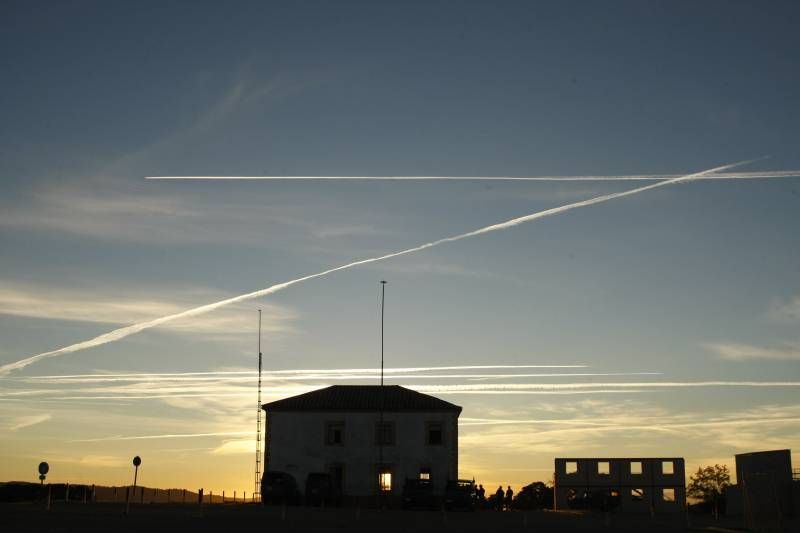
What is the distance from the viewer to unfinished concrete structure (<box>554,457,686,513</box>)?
67.6 m

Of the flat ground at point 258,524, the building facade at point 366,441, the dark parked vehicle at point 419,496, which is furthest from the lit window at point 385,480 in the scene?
the flat ground at point 258,524

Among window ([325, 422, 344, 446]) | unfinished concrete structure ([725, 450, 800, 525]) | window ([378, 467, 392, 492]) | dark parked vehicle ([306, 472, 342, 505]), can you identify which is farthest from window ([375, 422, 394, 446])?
unfinished concrete structure ([725, 450, 800, 525])

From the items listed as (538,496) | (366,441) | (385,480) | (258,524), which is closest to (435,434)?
(385,480)

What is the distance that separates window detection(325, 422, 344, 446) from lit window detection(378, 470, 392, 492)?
11.7 ft

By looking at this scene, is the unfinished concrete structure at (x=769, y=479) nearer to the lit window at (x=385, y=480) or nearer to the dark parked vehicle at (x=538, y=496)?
the lit window at (x=385, y=480)

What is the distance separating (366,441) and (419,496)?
12803 millimetres

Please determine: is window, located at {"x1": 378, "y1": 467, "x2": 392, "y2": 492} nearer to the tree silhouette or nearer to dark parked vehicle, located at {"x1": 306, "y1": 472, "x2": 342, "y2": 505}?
dark parked vehicle, located at {"x1": 306, "y1": 472, "x2": 342, "y2": 505}

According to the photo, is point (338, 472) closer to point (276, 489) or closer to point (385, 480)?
point (385, 480)

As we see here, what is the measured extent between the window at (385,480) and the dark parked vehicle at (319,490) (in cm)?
814

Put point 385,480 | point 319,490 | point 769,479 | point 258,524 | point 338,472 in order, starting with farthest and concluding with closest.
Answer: point 338,472 → point 385,480 → point 319,490 → point 769,479 → point 258,524

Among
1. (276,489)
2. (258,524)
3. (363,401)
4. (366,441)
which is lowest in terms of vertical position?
(258,524)

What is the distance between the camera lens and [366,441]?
64.4m

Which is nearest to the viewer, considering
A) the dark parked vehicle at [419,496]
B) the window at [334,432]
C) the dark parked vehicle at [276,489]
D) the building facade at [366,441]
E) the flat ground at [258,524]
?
the flat ground at [258,524]

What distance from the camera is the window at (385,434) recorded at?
64.1 m
